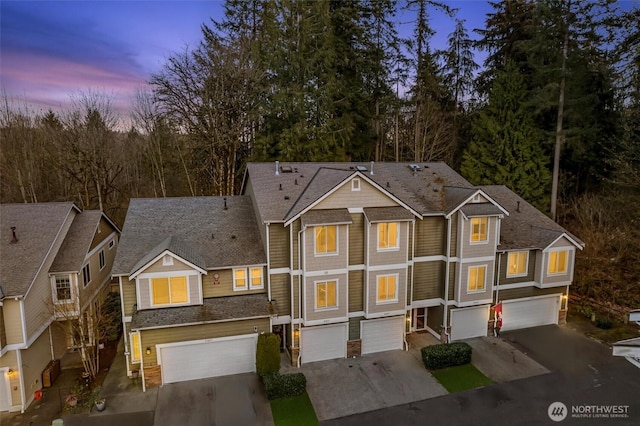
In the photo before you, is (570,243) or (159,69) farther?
(159,69)

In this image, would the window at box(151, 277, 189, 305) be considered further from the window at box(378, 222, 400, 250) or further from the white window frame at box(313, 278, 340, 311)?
the window at box(378, 222, 400, 250)

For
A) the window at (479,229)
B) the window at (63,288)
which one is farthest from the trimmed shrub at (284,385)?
the window at (479,229)

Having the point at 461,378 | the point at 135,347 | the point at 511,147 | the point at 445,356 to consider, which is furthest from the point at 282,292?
the point at 511,147

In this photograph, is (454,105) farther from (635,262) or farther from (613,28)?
(635,262)

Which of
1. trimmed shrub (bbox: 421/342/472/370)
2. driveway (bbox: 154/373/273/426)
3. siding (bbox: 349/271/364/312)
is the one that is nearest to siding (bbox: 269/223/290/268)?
siding (bbox: 349/271/364/312)

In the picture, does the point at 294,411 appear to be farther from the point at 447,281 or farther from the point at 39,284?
the point at 39,284

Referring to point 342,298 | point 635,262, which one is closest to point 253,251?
point 342,298

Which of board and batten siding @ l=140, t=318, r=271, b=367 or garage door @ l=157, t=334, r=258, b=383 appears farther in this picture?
garage door @ l=157, t=334, r=258, b=383
